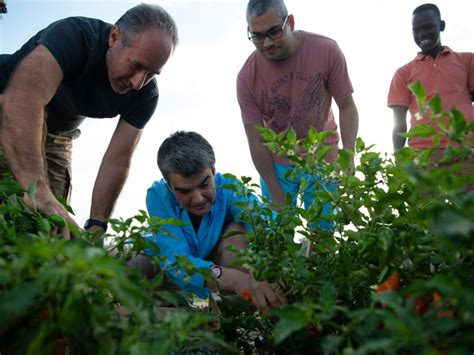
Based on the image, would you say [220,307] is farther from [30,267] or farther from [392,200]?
[30,267]

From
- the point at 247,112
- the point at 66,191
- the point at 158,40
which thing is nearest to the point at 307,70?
the point at 247,112

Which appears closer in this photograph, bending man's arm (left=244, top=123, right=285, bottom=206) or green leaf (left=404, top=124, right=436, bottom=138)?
green leaf (left=404, top=124, right=436, bottom=138)

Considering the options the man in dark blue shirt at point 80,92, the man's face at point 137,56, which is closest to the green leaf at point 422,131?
the man in dark blue shirt at point 80,92

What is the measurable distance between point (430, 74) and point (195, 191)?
1.94 metres

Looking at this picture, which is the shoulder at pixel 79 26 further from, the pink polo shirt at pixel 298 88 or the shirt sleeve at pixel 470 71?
the shirt sleeve at pixel 470 71

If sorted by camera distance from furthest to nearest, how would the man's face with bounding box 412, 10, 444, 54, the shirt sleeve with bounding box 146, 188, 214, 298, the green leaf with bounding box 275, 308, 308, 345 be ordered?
1. the man's face with bounding box 412, 10, 444, 54
2. the shirt sleeve with bounding box 146, 188, 214, 298
3. the green leaf with bounding box 275, 308, 308, 345

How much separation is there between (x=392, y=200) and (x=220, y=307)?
0.62 metres

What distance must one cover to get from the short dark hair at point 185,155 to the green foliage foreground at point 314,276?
34.6 inches

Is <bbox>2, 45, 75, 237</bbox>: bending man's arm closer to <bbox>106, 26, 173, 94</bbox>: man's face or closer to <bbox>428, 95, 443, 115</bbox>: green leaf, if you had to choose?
<bbox>106, 26, 173, 94</bbox>: man's face

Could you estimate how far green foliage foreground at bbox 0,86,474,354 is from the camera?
2.21ft

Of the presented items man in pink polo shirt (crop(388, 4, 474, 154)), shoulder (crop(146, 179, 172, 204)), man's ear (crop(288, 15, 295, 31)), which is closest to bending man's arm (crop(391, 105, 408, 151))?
man in pink polo shirt (crop(388, 4, 474, 154))

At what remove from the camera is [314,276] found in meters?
1.15

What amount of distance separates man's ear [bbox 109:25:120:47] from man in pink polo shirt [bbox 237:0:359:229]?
2.56 feet

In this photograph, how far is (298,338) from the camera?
1261 millimetres
